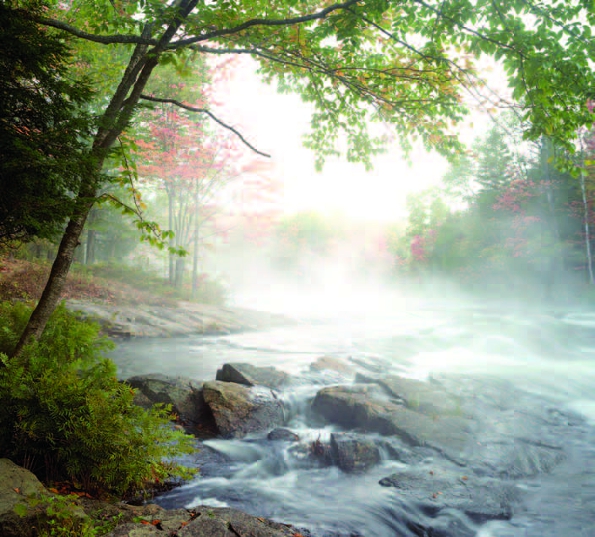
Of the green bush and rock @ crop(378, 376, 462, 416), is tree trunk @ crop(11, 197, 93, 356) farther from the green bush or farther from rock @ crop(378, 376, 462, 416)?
rock @ crop(378, 376, 462, 416)

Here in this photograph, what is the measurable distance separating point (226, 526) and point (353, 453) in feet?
9.12

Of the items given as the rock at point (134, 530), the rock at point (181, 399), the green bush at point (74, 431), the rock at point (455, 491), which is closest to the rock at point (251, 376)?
the rock at point (181, 399)

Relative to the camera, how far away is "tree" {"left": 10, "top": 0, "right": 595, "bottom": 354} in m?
3.71

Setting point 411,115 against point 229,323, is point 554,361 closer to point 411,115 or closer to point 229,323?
point 411,115

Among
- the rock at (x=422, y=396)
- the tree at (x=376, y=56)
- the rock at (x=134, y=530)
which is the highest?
the tree at (x=376, y=56)

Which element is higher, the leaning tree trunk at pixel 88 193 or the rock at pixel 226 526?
the leaning tree trunk at pixel 88 193

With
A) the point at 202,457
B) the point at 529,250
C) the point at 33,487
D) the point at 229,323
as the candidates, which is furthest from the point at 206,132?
the point at 529,250

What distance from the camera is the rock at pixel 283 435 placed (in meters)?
6.02

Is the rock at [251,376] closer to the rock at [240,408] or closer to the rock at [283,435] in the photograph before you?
the rock at [240,408]

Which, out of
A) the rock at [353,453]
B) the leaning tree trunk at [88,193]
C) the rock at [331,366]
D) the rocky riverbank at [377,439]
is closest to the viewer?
the rocky riverbank at [377,439]

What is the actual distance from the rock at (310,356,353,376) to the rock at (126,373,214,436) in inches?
154

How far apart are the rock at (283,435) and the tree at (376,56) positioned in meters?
3.64

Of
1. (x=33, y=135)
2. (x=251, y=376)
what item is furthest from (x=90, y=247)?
(x=33, y=135)

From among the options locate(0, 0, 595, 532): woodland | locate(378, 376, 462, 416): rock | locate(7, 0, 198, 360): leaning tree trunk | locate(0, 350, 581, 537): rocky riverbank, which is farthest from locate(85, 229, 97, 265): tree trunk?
locate(7, 0, 198, 360): leaning tree trunk
